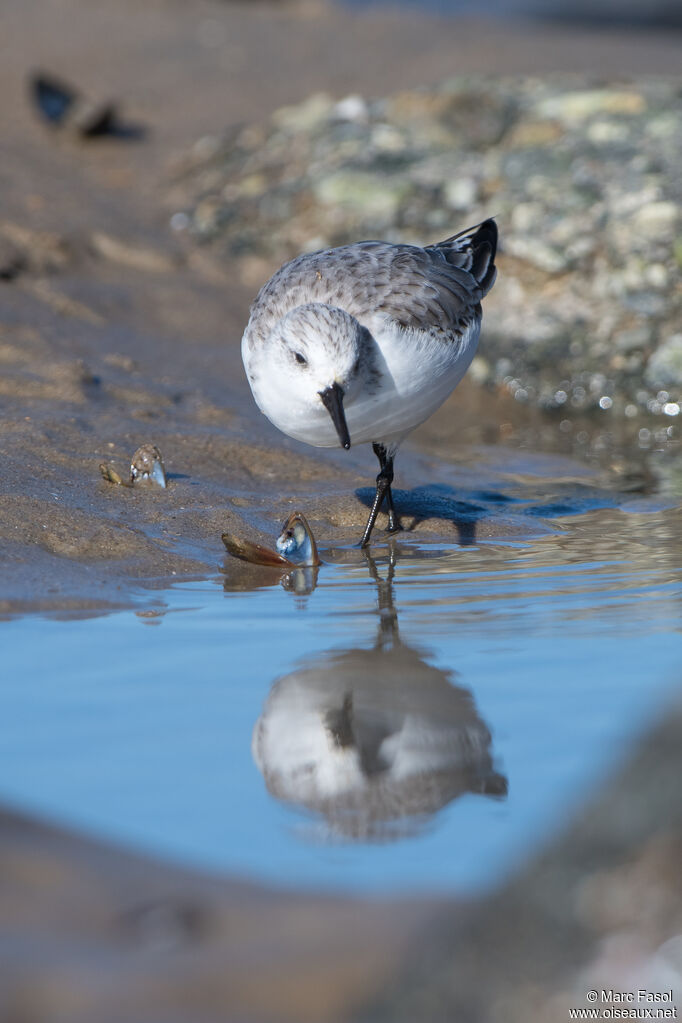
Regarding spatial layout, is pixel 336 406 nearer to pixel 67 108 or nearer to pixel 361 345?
pixel 361 345

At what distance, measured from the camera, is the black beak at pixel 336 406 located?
489cm

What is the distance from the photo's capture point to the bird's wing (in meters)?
5.39

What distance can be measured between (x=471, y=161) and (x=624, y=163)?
116cm

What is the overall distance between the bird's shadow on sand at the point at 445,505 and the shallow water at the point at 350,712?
0.86m

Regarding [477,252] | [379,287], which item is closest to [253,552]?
[379,287]

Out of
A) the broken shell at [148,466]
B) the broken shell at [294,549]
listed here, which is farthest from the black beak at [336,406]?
the broken shell at [148,466]

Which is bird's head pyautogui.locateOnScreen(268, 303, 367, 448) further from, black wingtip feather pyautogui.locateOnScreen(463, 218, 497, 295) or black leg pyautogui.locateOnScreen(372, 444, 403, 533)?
black wingtip feather pyautogui.locateOnScreen(463, 218, 497, 295)

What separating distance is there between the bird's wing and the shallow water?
1176mm

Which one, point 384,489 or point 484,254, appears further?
point 484,254

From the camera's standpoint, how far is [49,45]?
475 inches

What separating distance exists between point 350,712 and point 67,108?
857cm

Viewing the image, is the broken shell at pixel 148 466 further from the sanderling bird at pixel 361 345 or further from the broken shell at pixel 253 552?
the broken shell at pixel 253 552

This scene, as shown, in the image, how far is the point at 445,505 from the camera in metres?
6.18

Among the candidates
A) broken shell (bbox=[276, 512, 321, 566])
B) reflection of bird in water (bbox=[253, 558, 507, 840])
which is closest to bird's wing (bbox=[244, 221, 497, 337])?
broken shell (bbox=[276, 512, 321, 566])
